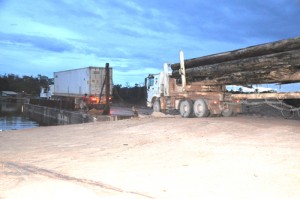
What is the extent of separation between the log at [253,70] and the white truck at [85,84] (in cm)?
1484

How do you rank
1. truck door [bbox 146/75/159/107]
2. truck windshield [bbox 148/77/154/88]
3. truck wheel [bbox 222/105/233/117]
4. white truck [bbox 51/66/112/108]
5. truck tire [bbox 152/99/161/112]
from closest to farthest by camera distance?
truck wheel [bbox 222/105/233/117] < truck tire [bbox 152/99/161/112] < truck door [bbox 146/75/159/107] < truck windshield [bbox 148/77/154/88] < white truck [bbox 51/66/112/108]

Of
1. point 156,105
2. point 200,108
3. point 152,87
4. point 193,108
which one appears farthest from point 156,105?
point 200,108

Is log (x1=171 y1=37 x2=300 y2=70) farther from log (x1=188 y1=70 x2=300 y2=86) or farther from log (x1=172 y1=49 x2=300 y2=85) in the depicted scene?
log (x1=188 y1=70 x2=300 y2=86)

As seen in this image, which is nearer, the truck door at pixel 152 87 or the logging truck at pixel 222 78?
Answer: the logging truck at pixel 222 78

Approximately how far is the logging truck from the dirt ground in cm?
246

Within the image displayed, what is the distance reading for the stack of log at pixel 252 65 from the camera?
39.2 feet

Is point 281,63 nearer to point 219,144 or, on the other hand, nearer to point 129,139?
point 219,144

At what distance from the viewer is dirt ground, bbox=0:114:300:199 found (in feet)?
19.0

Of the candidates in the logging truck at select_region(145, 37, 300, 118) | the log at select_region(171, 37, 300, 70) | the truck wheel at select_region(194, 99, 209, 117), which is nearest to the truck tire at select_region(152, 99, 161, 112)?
the logging truck at select_region(145, 37, 300, 118)

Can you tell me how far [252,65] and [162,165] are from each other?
23.7ft

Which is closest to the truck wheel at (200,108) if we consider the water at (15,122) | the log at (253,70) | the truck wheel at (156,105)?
the log at (253,70)

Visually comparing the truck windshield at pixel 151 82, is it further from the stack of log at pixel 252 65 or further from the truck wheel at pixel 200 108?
the truck wheel at pixel 200 108

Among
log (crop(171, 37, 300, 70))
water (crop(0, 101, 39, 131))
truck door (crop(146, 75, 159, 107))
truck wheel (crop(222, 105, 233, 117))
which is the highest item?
log (crop(171, 37, 300, 70))

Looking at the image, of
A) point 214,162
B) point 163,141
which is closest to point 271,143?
point 214,162
